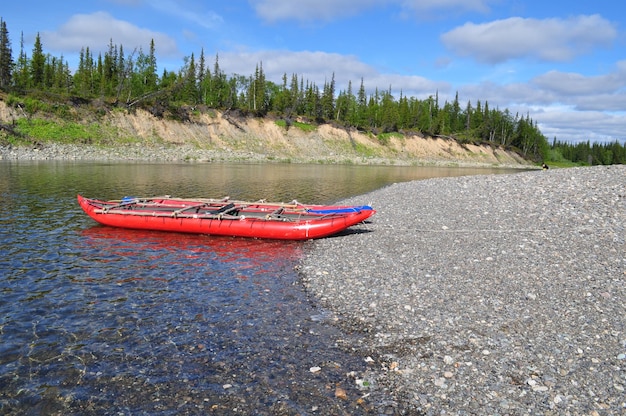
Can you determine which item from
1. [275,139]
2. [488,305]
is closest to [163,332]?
[488,305]

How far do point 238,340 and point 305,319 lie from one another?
1920mm

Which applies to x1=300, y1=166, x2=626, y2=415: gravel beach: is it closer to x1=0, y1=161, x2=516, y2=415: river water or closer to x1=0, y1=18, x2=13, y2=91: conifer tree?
x1=0, y1=161, x2=516, y2=415: river water

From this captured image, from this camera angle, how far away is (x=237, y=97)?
4961 inches

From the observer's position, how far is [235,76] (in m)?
135

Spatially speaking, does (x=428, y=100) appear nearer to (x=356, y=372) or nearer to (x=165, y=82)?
(x=165, y=82)

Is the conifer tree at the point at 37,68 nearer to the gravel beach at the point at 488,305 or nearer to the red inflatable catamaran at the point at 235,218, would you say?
the red inflatable catamaran at the point at 235,218

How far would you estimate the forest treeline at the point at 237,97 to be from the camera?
93.1 metres

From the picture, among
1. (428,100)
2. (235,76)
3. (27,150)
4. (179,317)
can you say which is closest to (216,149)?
(27,150)

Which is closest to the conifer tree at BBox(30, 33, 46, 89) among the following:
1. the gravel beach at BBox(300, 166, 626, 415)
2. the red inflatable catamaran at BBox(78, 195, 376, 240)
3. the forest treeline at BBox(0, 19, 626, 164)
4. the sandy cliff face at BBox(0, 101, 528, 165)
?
the forest treeline at BBox(0, 19, 626, 164)

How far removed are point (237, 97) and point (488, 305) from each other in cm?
12296

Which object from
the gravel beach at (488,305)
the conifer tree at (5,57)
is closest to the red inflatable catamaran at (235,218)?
the gravel beach at (488,305)

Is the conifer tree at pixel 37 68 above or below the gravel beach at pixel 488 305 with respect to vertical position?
above

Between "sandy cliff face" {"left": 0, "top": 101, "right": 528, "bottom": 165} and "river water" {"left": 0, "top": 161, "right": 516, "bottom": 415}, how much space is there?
66118mm

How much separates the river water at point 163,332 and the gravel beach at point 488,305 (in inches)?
35.6
